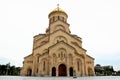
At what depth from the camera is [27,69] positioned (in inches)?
1204

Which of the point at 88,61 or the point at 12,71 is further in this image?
the point at 12,71

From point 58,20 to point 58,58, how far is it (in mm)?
10101

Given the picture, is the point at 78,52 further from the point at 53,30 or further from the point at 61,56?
the point at 53,30

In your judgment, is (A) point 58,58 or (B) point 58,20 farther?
(B) point 58,20

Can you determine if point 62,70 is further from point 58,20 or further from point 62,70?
point 58,20

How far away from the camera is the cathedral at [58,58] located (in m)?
25.9

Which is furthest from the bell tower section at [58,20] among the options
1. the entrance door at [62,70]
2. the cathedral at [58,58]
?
the entrance door at [62,70]

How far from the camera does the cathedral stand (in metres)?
25.9

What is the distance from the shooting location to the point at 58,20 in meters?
32.9

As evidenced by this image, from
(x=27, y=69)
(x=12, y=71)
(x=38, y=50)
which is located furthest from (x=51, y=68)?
(x=12, y=71)

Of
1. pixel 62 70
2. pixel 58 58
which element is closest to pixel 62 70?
pixel 62 70

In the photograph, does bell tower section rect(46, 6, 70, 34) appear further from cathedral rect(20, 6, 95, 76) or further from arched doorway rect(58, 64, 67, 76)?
arched doorway rect(58, 64, 67, 76)

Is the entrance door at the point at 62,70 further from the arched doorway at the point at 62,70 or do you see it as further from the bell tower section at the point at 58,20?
the bell tower section at the point at 58,20

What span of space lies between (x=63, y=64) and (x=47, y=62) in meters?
2.81
